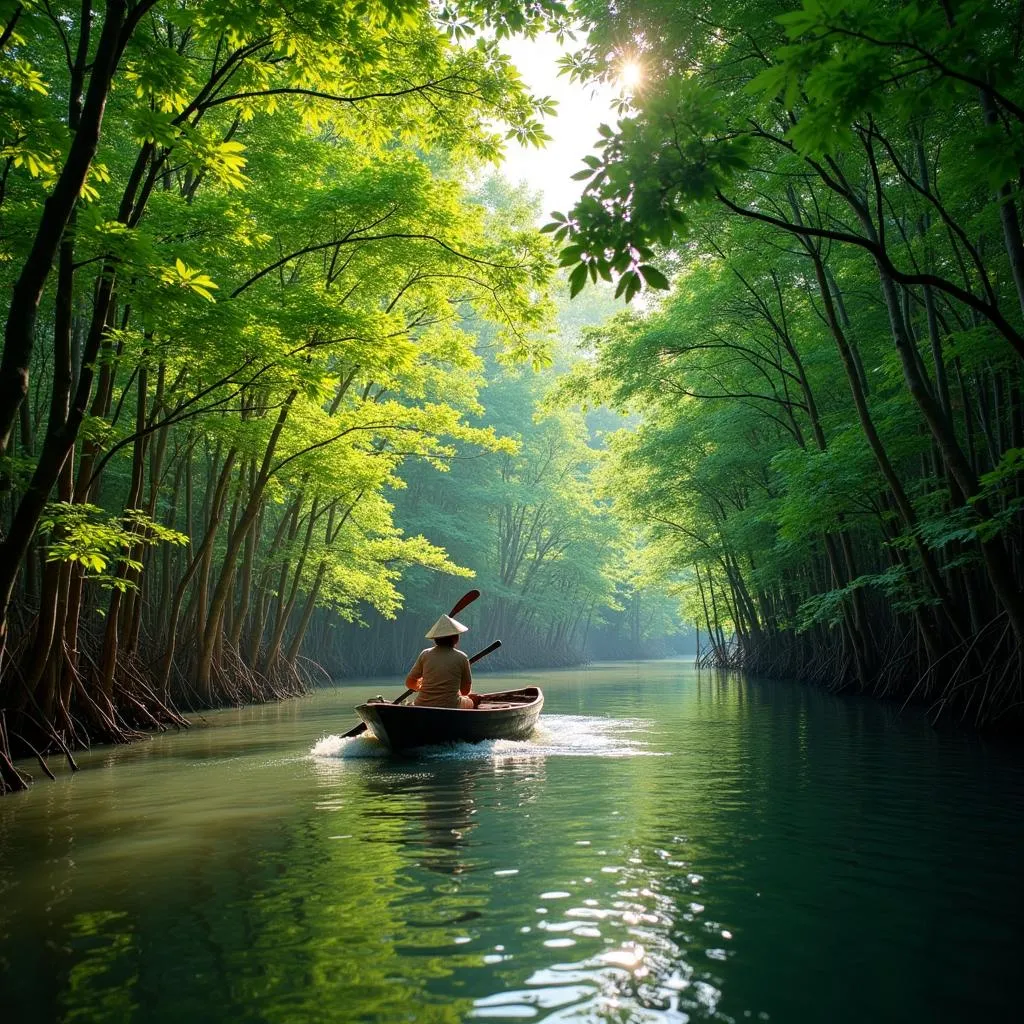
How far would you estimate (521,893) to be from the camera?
146 inches

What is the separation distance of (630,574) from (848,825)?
3669 cm

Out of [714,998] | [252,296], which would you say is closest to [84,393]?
[252,296]

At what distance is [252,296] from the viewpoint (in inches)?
368

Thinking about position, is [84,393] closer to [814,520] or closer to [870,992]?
[870,992]

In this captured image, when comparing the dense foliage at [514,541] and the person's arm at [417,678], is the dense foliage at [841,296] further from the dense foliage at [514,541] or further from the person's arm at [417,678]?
the dense foliage at [514,541]

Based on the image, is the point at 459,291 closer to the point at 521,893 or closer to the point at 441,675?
the point at 441,675

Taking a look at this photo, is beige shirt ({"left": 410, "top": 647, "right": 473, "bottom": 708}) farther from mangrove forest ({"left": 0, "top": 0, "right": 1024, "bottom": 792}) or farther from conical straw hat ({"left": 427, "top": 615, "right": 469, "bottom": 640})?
mangrove forest ({"left": 0, "top": 0, "right": 1024, "bottom": 792})

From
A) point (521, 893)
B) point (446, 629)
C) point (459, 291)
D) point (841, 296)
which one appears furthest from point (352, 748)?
point (841, 296)

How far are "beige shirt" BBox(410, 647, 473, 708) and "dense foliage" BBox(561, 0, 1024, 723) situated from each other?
4.89 meters

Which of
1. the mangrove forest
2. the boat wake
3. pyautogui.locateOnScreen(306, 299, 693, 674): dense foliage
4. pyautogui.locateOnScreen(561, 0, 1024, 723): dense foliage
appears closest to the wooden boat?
the boat wake

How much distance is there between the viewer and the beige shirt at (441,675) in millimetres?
8758

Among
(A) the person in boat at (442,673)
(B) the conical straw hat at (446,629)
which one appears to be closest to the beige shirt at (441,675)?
(A) the person in boat at (442,673)

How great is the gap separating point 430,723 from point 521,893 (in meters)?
4.31

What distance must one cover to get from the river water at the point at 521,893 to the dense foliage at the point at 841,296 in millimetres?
2383
